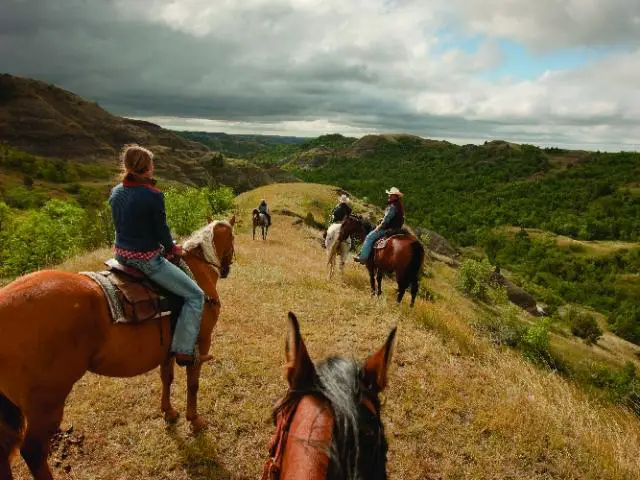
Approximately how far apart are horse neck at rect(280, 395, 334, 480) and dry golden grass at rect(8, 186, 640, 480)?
1.96 meters

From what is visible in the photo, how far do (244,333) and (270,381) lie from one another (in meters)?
2.25

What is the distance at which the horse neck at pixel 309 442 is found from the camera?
1.68 meters

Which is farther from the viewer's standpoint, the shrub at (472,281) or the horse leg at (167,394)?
the shrub at (472,281)

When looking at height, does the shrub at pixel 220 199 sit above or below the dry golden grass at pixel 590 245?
above

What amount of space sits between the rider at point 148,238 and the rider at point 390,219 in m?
8.59

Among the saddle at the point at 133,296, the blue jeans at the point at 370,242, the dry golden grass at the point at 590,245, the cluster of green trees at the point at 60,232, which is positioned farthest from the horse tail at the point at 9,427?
the dry golden grass at the point at 590,245

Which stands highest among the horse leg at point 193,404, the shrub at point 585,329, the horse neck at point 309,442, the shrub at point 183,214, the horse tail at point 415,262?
the horse neck at point 309,442

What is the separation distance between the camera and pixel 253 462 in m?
5.55

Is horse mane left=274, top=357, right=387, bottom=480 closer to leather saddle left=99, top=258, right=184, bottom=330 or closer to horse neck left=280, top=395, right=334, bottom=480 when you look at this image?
horse neck left=280, top=395, right=334, bottom=480

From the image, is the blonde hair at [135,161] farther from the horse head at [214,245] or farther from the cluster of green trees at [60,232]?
the cluster of green trees at [60,232]

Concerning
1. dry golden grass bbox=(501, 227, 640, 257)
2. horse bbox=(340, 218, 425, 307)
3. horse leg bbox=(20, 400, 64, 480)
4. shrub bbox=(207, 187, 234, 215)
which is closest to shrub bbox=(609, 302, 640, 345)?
dry golden grass bbox=(501, 227, 640, 257)

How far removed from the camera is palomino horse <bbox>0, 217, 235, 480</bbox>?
149 inches

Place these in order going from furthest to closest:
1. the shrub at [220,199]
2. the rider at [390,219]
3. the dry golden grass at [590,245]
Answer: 1. the dry golden grass at [590,245]
2. the shrub at [220,199]
3. the rider at [390,219]

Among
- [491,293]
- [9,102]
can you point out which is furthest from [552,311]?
[9,102]
